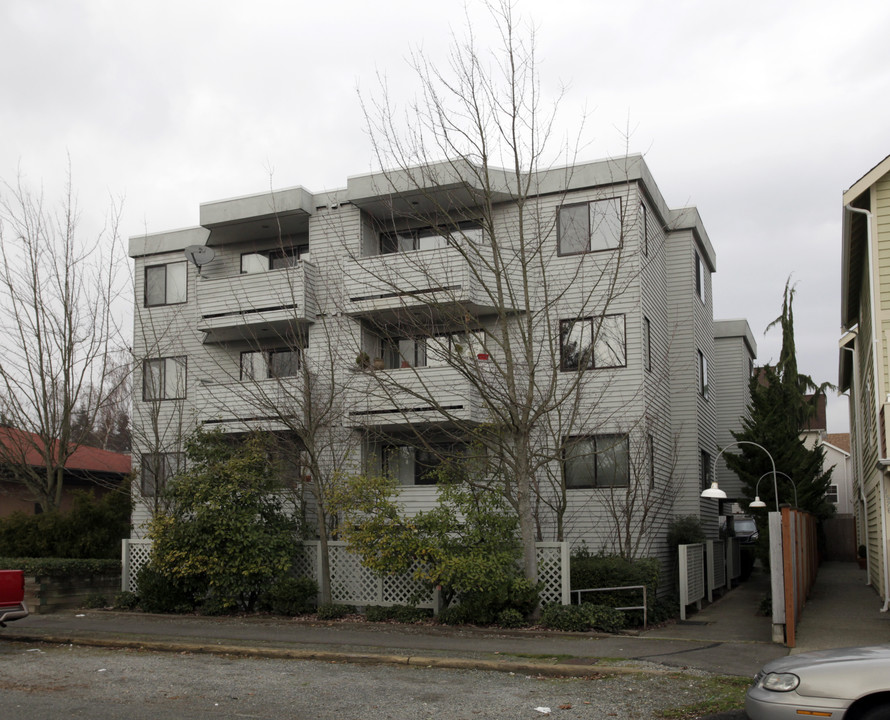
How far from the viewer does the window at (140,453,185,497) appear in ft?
71.3

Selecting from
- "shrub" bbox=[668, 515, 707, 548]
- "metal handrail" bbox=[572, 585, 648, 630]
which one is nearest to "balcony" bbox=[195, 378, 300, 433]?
"metal handrail" bbox=[572, 585, 648, 630]

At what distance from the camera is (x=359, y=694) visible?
9570 mm

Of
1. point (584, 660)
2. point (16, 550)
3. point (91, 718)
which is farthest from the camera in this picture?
point (16, 550)

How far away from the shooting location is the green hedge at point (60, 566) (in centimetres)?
1797

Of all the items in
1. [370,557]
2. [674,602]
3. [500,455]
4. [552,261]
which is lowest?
[674,602]

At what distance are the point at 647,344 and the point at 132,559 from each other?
1259 cm

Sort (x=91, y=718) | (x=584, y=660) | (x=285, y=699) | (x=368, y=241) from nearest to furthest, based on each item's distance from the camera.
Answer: (x=91, y=718) < (x=285, y=699) < (x=584, y=660) < (x=368, y=241)

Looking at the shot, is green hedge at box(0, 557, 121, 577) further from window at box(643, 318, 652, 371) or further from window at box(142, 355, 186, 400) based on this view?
window at box(643, 318, 652, 371)

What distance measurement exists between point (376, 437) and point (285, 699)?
1173cm

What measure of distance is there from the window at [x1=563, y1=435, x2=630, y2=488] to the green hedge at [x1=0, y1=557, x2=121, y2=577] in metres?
10.3

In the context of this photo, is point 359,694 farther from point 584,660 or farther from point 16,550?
point 16,550

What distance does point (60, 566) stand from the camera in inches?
723

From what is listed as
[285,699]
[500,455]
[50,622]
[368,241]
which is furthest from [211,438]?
[285,699]

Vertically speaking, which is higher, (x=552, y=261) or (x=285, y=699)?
(x=552, y=261)
